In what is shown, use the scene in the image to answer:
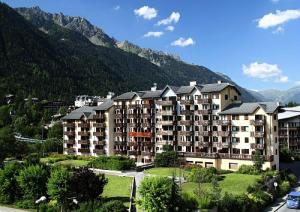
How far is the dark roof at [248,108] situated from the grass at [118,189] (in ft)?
86.7

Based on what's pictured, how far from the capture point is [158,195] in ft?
144

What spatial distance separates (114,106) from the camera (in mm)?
108125

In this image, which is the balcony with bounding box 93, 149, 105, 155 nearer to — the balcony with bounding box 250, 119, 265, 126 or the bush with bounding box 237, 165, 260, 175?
the bush with bounding box 237, 165, 260, 175

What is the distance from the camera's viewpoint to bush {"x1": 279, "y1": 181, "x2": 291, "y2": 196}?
65.0 meters

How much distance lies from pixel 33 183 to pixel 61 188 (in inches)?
282

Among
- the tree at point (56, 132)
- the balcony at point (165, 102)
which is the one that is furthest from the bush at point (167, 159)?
the tree at point (56, 132)

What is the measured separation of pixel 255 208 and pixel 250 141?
28179 millimetres

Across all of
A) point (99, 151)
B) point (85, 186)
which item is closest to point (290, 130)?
point (99, 151)

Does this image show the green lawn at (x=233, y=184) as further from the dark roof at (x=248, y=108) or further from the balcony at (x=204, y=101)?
the balcony at (x=204, y=101)

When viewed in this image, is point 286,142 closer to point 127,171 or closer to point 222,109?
point 222,109

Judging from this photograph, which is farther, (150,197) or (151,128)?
(151,128)

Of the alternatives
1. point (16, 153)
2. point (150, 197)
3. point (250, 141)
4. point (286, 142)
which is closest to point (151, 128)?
point (250, 141)

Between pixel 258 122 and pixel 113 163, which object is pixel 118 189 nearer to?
pixel 113 163

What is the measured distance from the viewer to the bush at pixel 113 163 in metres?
84.4
